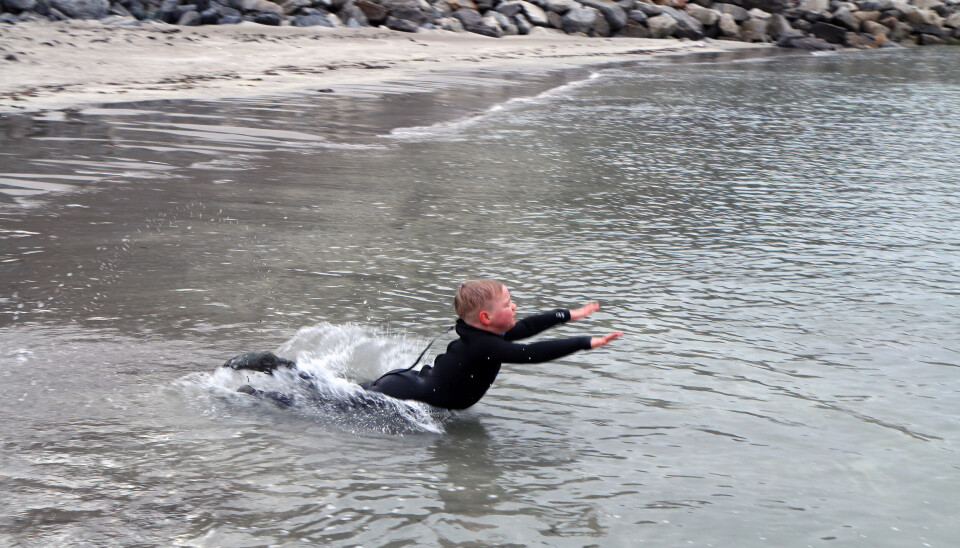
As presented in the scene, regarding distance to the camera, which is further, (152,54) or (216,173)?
(152,54)

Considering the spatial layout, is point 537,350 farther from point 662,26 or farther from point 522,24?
point 662,26

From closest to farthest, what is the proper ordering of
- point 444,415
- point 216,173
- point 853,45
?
point 444,415, point 216,173, point 853,45

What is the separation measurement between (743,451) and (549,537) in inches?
48.5

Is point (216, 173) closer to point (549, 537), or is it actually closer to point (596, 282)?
point (596, 282)

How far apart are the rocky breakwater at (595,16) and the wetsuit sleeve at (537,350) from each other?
926 inches

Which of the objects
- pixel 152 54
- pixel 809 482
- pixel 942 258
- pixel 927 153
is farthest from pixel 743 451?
pixel 152 54

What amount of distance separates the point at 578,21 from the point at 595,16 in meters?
0.91

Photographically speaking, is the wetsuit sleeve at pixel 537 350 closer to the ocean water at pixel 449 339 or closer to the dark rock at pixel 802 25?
the ocean water at pixel 449 339

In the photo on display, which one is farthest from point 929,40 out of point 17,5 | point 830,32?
point 17,5

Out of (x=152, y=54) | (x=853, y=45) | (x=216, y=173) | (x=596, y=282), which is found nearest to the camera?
(x=596, y=282)

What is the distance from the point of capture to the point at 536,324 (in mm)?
5059

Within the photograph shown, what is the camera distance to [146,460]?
417 centimetres

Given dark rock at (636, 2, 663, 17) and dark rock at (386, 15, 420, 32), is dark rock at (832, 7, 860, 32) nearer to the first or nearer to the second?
dark rock at (636, 2, 663, 17)

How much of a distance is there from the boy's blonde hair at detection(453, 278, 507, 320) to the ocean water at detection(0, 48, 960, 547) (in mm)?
538
